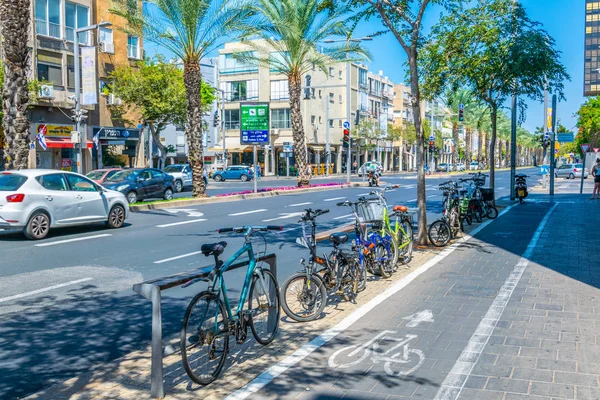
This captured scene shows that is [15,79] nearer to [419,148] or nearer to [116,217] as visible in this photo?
[116,217]

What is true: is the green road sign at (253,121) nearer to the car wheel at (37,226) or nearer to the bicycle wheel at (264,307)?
the car wheel at (37,226)

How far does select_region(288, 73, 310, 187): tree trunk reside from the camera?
1335 inches

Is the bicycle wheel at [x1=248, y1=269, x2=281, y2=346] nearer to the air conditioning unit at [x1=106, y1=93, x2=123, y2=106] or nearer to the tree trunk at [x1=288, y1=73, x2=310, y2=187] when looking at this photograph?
the tree trunk at [x1=288, y1=73, x2=310, y2=187]

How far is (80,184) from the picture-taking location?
50.2ft

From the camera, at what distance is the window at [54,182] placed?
14180mm

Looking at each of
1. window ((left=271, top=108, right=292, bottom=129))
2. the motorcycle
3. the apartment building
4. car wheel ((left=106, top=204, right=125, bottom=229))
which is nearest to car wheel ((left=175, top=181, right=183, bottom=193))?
the apartment building

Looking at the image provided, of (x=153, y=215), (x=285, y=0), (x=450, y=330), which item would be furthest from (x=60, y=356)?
(x=285, y=0)

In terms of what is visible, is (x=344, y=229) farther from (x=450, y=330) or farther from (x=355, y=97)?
(x=355, y=97)

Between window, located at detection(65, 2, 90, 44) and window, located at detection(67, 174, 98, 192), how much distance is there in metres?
25.0

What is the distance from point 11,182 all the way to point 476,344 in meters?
11.5

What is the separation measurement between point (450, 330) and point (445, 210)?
7.44 metres

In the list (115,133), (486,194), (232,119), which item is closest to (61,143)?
(115,133)

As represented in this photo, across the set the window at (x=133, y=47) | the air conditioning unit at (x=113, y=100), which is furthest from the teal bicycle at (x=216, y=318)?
the window at (x=133, y=47)

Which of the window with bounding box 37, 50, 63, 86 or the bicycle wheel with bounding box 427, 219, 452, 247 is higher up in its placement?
the window with bounding box 37, 50, 63, 86
